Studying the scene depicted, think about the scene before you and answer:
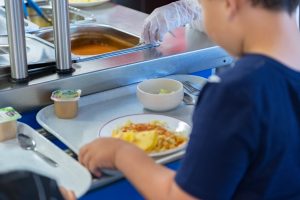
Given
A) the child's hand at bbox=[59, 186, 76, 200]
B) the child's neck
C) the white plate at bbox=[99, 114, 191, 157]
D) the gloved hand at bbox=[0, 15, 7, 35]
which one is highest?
the child's neck

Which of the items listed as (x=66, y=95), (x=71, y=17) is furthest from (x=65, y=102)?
(x=71, y=17)

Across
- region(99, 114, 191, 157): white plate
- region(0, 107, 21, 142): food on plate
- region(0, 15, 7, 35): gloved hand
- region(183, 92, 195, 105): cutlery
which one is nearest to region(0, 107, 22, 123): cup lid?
region(0, 107, 21, 142): food on plate

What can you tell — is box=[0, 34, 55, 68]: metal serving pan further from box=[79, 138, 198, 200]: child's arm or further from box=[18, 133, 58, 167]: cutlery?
box=[79, 138, 198, 200]: child's arm

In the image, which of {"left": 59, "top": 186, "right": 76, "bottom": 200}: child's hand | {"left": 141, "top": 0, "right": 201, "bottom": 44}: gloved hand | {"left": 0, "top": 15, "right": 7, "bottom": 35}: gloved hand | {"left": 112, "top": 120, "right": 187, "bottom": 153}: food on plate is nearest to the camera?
{"left": 59, "top": 186, "right": 76, "bottom": 200}: child's hand

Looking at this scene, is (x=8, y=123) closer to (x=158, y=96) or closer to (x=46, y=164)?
(x=46, y=164)

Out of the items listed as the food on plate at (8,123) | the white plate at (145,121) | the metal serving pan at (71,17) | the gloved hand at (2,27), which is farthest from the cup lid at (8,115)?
the metal serving pan at (71,17)

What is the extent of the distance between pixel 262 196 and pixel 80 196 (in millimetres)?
252

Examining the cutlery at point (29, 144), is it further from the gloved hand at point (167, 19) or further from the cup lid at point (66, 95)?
the gloved hand at point (167, 19)

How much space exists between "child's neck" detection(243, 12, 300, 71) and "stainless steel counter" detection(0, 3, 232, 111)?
1.53 ft

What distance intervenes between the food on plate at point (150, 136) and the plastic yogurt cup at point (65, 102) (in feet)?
0.35

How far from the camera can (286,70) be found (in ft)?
2.09

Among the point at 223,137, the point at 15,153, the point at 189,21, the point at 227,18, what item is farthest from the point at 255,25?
the point at 189,21

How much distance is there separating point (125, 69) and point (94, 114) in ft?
0.42

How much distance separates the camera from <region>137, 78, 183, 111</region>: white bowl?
102cm
